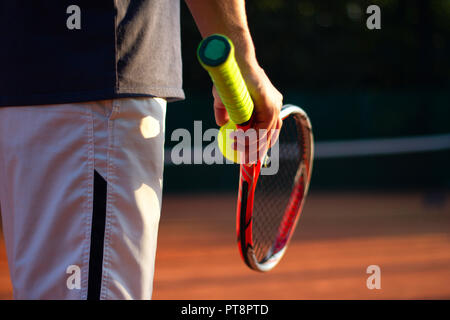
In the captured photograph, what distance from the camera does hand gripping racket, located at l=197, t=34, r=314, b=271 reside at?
89 cm

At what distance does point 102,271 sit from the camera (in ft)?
3.09

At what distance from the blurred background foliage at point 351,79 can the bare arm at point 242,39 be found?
5805mm

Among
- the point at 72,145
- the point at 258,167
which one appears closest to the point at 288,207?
the point at 258,167

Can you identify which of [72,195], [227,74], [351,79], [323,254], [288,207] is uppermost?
[351,79]

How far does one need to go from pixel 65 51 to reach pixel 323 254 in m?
3.28

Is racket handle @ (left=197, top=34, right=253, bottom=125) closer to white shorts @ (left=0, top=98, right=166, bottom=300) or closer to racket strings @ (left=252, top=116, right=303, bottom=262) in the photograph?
white shorts @ (left=0, top=98, right=166, bottom=300)

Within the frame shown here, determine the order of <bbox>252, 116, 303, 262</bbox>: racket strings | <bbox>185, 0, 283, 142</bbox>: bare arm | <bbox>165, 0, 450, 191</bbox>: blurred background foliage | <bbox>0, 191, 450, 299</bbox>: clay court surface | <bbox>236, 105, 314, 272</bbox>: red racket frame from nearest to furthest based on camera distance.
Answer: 1. <bbox>185, 0, 283, 142</bbox>: bare arm
2. <bbox>236, 105, 314, 272</bbox>: red racket frame
3. <bbox>252, 116, 303, 262</bbox>: racket strings
4. <bbox>0, 191, 450, 299</bbox>: clay court surface
5. <bbox>165, 0, 450, 191</bbox>: blurred background foliage

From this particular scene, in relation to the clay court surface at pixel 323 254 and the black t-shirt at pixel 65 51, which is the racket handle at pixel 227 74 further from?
the clay court surface at pixel 323 254

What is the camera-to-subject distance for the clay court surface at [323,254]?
3.11 metres

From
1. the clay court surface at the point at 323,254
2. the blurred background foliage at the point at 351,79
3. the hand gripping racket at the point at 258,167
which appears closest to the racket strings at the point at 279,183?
the hand gripping racket at the point at 258,167

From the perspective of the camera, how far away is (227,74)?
0.92m

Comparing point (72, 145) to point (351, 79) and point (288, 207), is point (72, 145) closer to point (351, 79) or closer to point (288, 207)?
point (288, 207)

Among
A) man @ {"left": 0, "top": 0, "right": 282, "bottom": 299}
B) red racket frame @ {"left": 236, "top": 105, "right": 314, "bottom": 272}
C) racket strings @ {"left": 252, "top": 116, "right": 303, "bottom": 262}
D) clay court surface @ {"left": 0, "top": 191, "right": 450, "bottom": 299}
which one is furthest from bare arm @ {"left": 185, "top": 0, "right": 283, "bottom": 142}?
clay court surface @ {"left": 0, "top": 191, "right": 450, "bottom": 299}

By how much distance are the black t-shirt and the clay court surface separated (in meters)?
2.20
